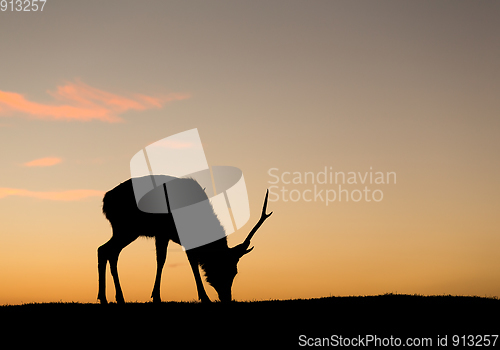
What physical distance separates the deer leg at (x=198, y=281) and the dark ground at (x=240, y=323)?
1.67m

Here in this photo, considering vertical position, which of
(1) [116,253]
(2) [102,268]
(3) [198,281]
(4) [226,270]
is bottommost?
(3) [198,281]

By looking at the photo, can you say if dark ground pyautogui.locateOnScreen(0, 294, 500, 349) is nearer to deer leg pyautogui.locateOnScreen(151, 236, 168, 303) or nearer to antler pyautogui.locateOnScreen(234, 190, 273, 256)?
deer leg pyautogui.locateOnScreen(151, 236, 168, 303)

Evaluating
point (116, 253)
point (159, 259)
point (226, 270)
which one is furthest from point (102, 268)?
point (226, 270)

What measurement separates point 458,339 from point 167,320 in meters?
5.03

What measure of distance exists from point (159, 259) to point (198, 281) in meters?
1.28

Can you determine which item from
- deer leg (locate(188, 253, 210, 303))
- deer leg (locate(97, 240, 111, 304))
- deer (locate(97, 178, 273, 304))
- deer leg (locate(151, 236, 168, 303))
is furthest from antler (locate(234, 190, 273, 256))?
deer leg (locate(97, 240, 111, 304))

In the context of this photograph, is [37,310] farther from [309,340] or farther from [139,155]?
[309,340]

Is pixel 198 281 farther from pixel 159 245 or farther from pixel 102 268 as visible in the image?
pixel 102 268

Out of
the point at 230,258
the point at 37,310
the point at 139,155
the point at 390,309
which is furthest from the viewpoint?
the point at 139,155

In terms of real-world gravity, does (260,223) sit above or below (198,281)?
above

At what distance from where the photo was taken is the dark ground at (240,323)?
27.4 feet

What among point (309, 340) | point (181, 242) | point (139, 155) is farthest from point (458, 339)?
point (139, 155)

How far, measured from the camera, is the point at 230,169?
1491cm

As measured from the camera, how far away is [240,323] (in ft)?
29.7
